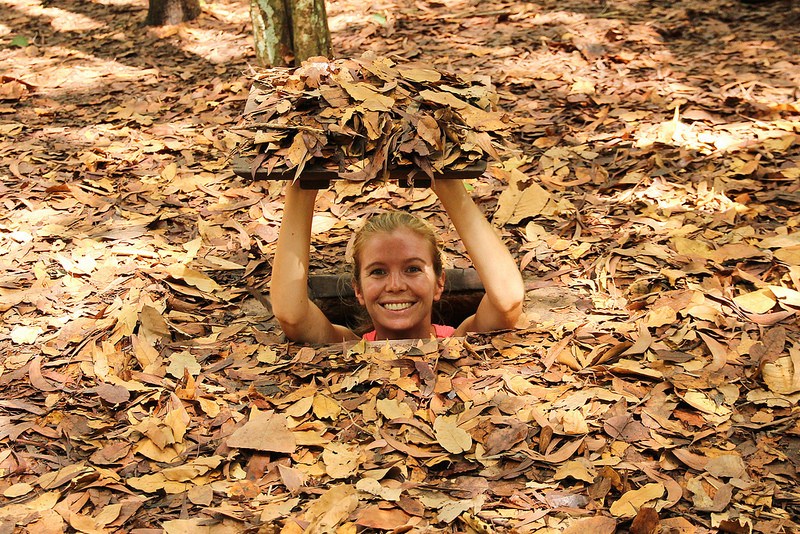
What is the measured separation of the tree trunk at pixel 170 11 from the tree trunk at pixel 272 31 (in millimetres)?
2558

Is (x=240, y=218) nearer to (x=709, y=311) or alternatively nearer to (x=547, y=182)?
(x=547, y=182)

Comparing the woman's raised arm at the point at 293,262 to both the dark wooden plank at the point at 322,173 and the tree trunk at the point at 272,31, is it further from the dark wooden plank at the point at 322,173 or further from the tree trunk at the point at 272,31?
the tree trunk at the point at 272,31

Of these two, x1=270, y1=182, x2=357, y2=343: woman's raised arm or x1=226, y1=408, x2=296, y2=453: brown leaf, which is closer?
x1=226, y1=408, x2=296, y2=453: brown leaf

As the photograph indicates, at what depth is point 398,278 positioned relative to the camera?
13.9 feet

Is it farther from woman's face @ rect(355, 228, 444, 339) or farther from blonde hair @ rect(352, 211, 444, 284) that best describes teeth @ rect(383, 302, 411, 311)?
blonde hair @ rect(352, 211, 444, 284)

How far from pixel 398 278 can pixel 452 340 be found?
47cm

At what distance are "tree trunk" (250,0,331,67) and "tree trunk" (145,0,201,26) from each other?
2568mm

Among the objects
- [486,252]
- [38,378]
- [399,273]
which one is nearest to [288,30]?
[399,273]

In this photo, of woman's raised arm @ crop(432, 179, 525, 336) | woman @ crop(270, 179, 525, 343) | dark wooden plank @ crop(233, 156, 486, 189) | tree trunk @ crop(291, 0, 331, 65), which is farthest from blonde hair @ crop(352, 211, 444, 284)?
tree trunk @ crop(291, 0, 331, 65)

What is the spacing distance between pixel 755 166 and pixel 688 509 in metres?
3.04

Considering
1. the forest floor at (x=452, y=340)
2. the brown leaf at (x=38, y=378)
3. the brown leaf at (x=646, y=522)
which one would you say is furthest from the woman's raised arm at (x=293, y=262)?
the brown leaf at (x=646, y=522)

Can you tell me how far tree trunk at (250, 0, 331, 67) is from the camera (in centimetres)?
623

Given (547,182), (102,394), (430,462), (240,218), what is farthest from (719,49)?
(102,394)

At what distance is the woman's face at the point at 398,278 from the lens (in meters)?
4.23
